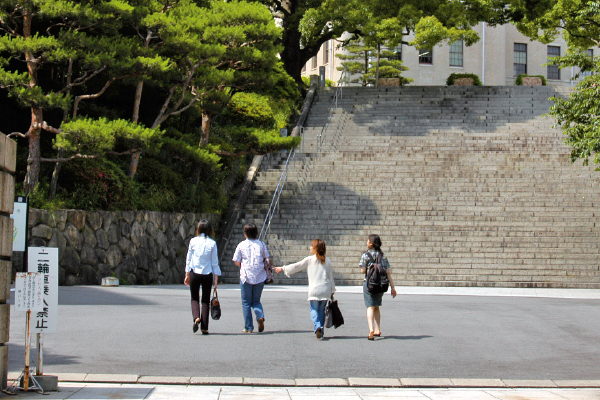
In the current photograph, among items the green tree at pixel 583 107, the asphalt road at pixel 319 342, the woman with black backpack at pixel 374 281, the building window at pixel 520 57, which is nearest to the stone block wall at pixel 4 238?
the asphalt road at pixel 319 342

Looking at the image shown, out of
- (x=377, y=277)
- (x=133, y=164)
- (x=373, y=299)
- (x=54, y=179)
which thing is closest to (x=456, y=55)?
(x=133, y=164)

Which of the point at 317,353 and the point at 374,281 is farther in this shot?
the point at 374,281

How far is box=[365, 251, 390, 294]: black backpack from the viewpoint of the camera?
31.1 ft

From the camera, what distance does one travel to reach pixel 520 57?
54062 millimetres

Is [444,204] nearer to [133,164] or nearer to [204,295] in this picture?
[133,164]

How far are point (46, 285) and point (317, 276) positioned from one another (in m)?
3.92

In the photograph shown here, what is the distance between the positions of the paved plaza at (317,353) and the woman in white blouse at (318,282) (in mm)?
305

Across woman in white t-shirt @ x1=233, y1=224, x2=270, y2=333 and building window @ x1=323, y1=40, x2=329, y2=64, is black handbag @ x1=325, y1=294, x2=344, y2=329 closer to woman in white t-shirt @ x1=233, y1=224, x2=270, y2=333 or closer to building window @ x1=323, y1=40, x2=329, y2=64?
woman in white t-shirt @ x1=233, y1=224, x2=270, y2=333

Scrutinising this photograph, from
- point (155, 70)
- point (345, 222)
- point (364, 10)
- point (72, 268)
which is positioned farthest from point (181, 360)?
point (364, 10)

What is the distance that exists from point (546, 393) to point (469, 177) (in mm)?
16648

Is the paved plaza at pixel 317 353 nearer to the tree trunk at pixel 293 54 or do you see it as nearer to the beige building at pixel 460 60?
the tree trunk at pixel 293 54

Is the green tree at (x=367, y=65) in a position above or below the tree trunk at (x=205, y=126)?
above

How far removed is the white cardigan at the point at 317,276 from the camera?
9375 mm

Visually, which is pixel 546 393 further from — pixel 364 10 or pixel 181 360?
pixel 364 10
